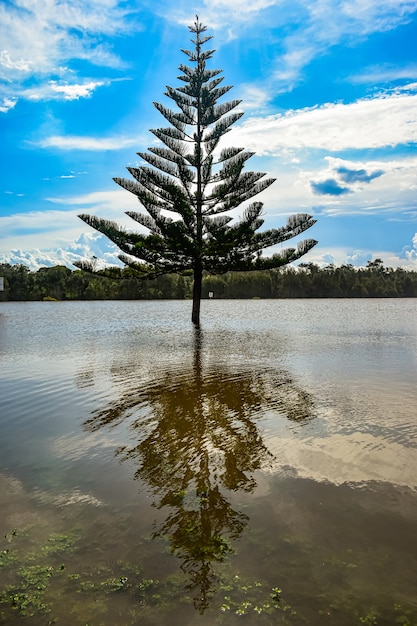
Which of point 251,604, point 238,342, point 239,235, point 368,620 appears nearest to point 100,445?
point 251,604

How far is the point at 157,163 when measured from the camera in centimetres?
1870

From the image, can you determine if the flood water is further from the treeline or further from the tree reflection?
the treeline

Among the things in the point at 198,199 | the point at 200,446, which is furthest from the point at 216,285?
the point at 200,446

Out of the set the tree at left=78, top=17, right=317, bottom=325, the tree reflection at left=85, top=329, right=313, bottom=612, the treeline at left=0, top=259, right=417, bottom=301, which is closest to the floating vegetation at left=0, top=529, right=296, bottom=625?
the tree reflection at left=85, top=329, right=313, bottom=612

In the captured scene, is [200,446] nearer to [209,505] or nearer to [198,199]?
[209,505]

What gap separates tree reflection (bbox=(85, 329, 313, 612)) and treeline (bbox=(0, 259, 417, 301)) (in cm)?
7065

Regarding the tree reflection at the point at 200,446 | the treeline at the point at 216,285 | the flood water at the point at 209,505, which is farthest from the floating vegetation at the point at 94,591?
the treeline at the point at 216,285

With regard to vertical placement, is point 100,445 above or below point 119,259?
below

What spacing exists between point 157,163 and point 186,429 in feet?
51.7

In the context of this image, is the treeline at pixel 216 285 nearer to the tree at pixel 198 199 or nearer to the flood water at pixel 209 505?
the tree at pixel 198 199

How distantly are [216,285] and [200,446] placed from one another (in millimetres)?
85043

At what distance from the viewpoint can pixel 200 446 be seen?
4.21m

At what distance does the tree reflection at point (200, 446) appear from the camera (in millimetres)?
2633

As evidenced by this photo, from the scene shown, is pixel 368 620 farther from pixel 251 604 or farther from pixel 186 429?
pixel 186 429
